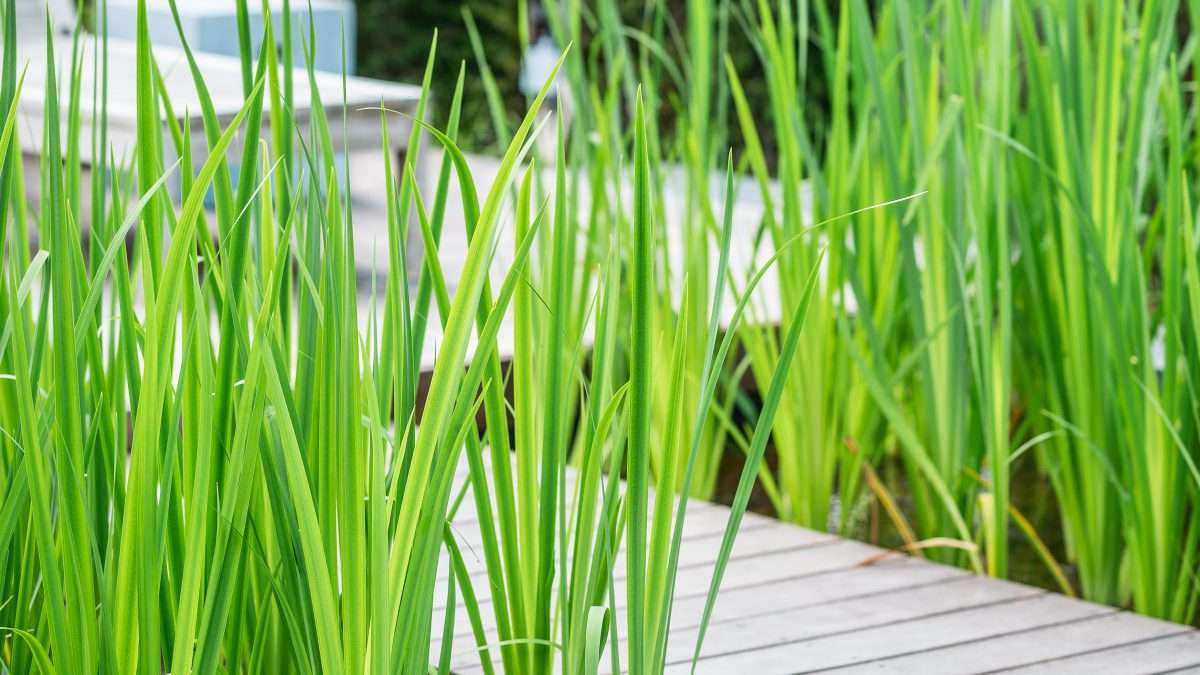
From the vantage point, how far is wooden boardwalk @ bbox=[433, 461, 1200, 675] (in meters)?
1.54

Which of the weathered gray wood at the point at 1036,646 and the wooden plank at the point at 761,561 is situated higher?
the weathered gray wood at the point at 1036,646

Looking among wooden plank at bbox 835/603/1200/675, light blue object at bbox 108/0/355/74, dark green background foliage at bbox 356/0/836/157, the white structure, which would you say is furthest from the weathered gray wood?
dark green background foliage at bbox 356/0/836/157

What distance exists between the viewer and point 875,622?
1669mm

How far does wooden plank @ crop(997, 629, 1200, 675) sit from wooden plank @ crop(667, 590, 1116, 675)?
0.08 metres

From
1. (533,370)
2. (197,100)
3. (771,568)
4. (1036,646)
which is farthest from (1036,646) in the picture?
(197,100)

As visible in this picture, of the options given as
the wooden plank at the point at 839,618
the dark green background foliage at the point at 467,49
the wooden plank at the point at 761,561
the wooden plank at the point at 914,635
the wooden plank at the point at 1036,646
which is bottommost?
the wooden plank at the point at 761,561

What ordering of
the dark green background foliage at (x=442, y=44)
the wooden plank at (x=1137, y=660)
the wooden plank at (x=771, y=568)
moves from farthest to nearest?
the dark green background foliage at (x=442, y=44)
the wooden plank at (x=771, y=568)
the wooden plank at (x=1137, y=660)

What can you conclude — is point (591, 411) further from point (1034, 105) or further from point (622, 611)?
point (1034, 105)

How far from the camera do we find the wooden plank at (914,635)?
1.54 m

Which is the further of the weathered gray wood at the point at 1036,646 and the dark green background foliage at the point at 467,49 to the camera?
the dark green background foliage at the point at 467,49

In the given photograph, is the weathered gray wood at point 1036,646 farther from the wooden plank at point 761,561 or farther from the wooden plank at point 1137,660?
the wooden plank at point 761,561

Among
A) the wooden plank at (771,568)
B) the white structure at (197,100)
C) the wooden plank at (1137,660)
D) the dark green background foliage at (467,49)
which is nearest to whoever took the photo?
the wooden plank at (1137,660)

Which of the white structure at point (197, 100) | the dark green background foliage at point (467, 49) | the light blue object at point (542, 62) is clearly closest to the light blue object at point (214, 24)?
the white structure at point (197, 100)

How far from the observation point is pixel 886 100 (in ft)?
6.15
